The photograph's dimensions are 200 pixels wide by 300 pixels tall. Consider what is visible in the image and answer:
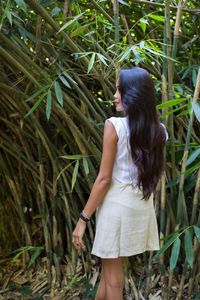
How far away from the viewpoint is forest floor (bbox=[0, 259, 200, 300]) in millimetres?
2035

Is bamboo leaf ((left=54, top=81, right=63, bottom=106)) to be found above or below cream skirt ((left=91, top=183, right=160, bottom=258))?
above

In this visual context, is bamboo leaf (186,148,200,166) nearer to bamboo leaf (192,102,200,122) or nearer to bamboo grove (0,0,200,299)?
bamboo grove (0,0,200,299)

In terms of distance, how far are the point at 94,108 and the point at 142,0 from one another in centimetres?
51

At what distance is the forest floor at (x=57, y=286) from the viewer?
6.68ft

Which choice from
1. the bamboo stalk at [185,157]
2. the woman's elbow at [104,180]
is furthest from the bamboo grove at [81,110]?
the woman's elbow at [104,180]

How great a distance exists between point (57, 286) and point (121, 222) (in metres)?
0.93

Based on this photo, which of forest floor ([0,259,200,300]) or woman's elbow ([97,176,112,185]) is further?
forest floor ([0,259,200,300])

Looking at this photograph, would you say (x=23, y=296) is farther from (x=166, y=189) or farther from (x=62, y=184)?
(x=166, y=189)

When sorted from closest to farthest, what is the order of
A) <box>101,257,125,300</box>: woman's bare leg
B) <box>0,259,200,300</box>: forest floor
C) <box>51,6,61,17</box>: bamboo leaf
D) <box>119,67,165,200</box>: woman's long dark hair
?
1. <box>119,67,165,200</box>: woman's long dark hair
2. <box>101,257,125,300</box>: woman's bare leg
3. <box>51,6,61,17</box>: bamboo leaf
4. <box>0,259,200,300</box>: forest floor

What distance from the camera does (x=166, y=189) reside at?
6.53 ft

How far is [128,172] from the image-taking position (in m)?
1.47

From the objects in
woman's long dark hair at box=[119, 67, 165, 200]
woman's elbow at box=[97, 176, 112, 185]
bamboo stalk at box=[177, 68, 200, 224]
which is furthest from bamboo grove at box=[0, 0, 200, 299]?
woman's elbow at box=[97, 176, 112, 185]

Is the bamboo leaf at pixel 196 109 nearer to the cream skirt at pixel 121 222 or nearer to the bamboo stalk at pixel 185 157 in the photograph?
the bamboo stalk at pixel 185 157

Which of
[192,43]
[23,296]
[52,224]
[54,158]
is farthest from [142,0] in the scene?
[23,296]
